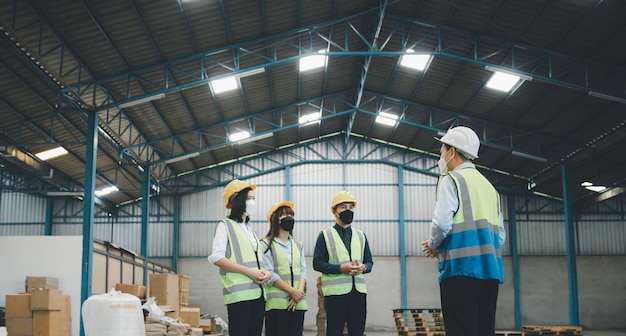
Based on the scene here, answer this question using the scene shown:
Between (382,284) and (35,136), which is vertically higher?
(35,136)

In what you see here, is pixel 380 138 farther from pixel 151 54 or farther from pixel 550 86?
pixel 151 54

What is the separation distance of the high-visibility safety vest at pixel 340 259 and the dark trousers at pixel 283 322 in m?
0.39

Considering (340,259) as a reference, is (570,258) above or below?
below

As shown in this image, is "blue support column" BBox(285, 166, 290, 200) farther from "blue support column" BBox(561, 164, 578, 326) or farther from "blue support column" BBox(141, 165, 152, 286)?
"blue support column" BBox(561, 164, 578, 326)

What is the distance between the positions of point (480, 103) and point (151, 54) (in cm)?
1120

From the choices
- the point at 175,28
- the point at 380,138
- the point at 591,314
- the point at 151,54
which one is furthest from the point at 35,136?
the point at 591,314

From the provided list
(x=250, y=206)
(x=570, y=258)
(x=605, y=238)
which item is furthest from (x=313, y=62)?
(x=605, y=238)

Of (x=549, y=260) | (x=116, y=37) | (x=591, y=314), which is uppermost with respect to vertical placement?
(x=116, y=37)

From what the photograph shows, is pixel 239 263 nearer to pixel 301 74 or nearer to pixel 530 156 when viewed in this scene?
pixel 301 74

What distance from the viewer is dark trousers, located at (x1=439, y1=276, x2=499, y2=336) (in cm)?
400

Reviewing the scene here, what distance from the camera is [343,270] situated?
6.49 meters

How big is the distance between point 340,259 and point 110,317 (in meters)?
2.32

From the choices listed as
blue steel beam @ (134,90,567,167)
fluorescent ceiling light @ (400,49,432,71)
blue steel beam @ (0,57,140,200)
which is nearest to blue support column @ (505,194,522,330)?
blue steel beam @ (134,90,567,167)

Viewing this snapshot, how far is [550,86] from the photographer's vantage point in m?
19.7
